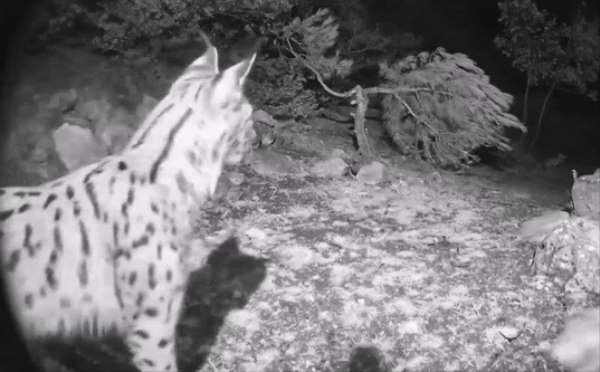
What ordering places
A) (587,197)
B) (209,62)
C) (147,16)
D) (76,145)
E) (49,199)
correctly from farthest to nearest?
(147,16), (76,145), (587,197), (209,62), (49,199)

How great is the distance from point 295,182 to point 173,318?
408cm

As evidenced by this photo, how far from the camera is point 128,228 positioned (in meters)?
2.39

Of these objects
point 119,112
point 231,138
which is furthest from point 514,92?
point 231,138

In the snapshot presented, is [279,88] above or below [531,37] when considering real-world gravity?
below

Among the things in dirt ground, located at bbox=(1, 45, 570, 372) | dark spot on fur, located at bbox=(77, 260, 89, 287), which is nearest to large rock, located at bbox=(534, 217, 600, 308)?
dirt ground, located at bbox=(1, 45, 570, 372)

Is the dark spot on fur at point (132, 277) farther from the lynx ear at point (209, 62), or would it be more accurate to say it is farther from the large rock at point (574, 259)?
the large rock at point (574, 259)

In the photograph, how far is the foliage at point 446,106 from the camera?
24.0 feet

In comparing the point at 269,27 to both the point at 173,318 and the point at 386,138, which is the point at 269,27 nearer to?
the point at 386,138

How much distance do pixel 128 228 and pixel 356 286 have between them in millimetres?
2440

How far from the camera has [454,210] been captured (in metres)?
6.15

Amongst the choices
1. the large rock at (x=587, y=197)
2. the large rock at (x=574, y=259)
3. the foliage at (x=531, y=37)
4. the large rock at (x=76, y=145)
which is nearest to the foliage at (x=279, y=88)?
the large rock at (x=76, y=145)

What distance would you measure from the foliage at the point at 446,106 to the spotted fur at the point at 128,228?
18.2 ft

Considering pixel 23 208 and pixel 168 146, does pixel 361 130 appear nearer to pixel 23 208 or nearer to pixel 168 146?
pixel 168 146

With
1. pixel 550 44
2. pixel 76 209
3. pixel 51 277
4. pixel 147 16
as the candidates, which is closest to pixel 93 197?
pixel 76 209
